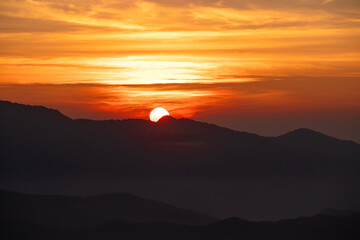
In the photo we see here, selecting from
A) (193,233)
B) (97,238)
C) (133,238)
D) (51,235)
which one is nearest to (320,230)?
(193,233)

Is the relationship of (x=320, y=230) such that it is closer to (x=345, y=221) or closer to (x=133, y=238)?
(x=345, y=221)

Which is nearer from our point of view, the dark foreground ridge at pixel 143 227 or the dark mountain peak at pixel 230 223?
the dark foreground ridge at pixel 143 227

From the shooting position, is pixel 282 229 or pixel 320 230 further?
pixel 282 229

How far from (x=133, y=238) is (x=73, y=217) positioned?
1181 inches

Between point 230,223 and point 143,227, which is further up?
point 143,227

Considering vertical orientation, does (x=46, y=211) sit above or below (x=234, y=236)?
above

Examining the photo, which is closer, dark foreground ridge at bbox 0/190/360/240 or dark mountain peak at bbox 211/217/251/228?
dark foreground ridge at bbox 0/190/360/240

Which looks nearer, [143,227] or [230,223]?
[230,223]

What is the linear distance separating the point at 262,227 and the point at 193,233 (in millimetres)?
22787

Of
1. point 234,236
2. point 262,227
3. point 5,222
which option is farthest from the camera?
point 262,227

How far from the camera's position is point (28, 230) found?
166 metres

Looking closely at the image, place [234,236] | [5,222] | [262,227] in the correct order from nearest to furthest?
1. [5,222]
2. [234,236]
3. [262,227]

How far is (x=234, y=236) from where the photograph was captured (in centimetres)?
17362

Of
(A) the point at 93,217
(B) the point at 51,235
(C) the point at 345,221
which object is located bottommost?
(C) the point at 345,221
